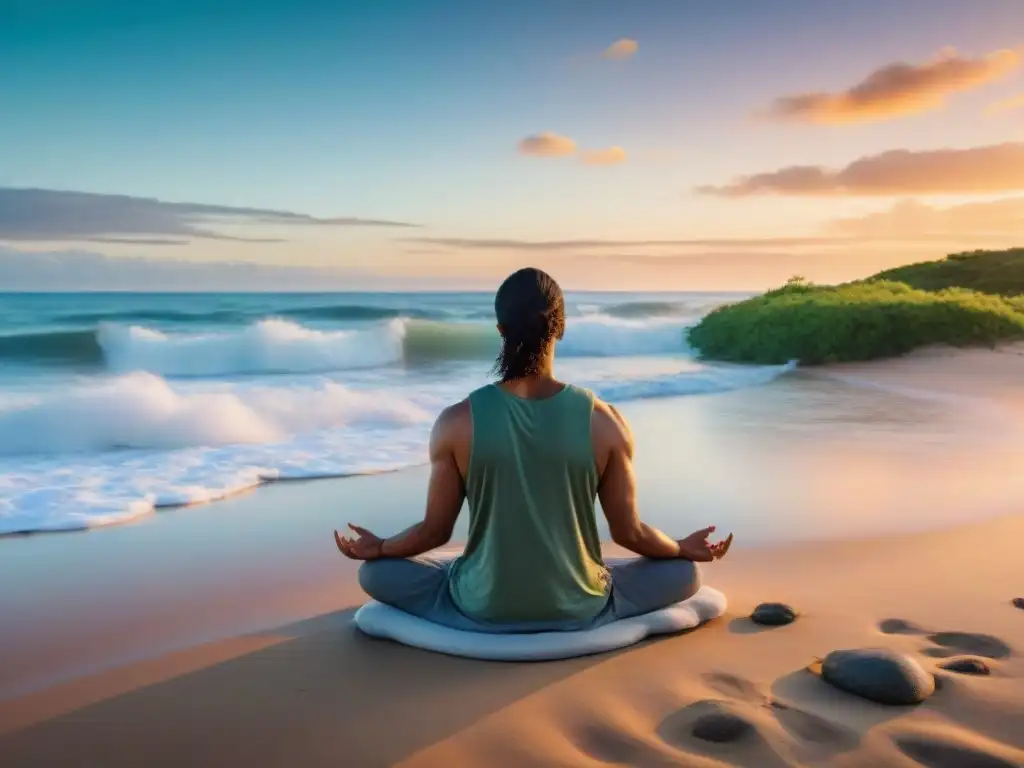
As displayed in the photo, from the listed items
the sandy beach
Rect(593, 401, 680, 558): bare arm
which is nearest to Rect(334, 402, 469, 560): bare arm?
the sandy beach

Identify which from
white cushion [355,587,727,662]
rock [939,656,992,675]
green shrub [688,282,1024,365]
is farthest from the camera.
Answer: green shrub [688,282,1024,365]

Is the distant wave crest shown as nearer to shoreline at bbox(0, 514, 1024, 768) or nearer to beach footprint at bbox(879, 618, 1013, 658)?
shoreline at bbox(0, 514, 1024, 768)

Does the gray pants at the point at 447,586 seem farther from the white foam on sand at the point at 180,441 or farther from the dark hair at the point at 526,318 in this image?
the white foam on sand at the point at 180,441

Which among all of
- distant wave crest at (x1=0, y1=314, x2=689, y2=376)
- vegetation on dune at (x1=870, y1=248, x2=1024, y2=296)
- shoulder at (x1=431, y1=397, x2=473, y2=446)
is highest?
vegetation on dune at (x1=870, y1=248, x2=1024, y2=296)

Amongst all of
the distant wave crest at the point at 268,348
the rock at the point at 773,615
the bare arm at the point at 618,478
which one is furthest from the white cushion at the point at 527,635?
the distant wave crest at the point at 268,348

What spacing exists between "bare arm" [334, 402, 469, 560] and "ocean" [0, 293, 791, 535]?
3099 millimetres

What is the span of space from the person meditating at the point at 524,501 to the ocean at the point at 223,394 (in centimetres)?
336

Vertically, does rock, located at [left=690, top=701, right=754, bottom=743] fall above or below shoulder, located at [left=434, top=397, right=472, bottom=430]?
below

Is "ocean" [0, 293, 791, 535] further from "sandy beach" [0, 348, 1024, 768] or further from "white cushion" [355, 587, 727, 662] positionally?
"white cushion" [355, 587, 727, 662]

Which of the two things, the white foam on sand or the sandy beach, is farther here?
the white foam on sand

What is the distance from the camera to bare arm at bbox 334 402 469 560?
3.46 m

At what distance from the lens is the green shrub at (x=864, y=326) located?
16.7 m

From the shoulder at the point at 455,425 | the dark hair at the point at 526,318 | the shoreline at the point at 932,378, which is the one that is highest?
the dark hair at the point at 526,318

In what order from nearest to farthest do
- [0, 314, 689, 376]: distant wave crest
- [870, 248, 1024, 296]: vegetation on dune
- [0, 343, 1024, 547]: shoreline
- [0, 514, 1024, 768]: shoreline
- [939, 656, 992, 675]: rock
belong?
[0, 514, 1024, 768]: shoreline, [939, 656, 992, 675]: rock, [0, 343, 1024, 547]: shoreline, [0, 314, 689, 376]: distant wave crest, [870, 248, 1024, 296]: vegetation on dune
